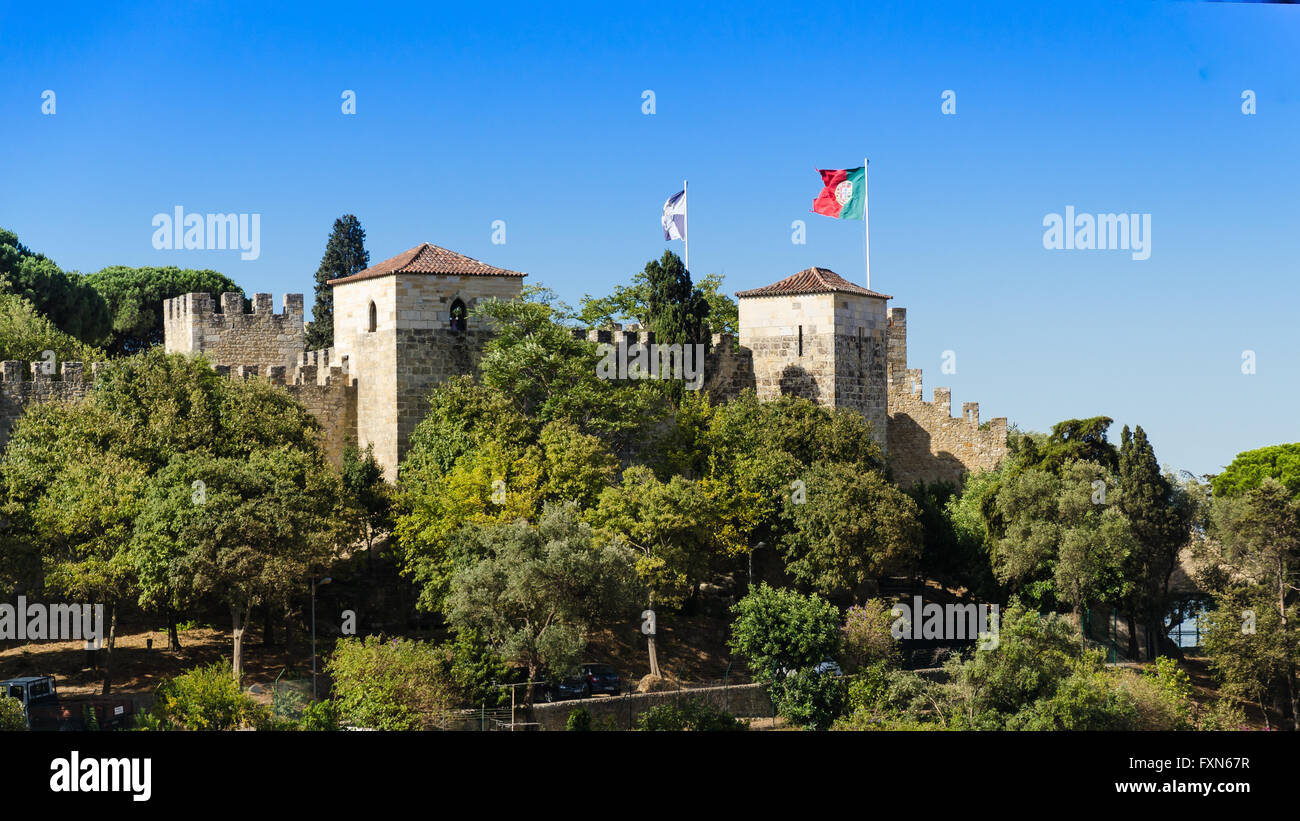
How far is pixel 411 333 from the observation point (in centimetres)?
4247

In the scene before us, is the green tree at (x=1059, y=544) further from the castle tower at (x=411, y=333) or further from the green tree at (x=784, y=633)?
the castle tower at (x=411, y=333)

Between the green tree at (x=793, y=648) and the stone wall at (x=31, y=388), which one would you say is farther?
the stone wall at (x=31, y=388)

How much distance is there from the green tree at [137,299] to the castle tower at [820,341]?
30911 mm

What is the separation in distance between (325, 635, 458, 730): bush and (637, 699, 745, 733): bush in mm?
4191

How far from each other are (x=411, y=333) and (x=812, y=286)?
12.3 metres

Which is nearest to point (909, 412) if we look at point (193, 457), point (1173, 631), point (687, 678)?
point (1173, 631)

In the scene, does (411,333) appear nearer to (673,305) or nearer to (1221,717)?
(673,305)

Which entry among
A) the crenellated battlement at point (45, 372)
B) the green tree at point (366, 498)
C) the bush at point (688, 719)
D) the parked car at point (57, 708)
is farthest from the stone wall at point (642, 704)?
the crenellated battlement at point (45, 372)

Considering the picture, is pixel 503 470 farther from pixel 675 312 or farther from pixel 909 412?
pixel 909 412

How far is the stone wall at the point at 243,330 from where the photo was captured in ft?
169

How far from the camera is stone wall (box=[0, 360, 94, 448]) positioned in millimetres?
40094
